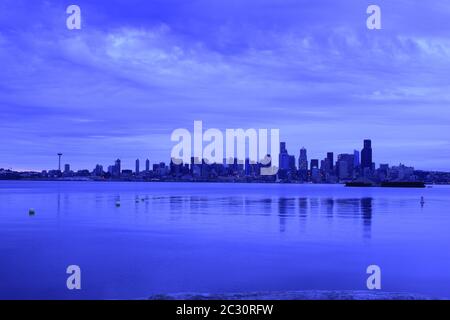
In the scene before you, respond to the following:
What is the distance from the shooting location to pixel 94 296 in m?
15.4

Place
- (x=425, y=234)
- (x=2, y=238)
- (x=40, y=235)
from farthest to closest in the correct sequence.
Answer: (x=425, y=234)
(x=40, y=235)
(x=2, y=238)

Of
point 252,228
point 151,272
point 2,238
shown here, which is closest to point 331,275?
point 151,272

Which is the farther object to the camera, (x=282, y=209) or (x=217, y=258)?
A: (x=282, y=209)

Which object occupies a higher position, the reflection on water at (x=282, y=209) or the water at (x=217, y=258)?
the water at (x=217, y=258)

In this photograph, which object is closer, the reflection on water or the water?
the water

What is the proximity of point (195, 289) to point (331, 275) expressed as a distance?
5.18 metres

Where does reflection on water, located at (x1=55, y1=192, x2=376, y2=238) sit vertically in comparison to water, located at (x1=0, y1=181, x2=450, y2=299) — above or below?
below

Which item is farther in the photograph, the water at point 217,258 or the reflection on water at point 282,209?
the reflection on water at point 282,209

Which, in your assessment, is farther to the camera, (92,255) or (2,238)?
(2,238)

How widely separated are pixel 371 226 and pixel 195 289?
23.6 m
